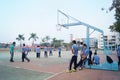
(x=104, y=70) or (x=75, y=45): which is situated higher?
(x=75, y=45)

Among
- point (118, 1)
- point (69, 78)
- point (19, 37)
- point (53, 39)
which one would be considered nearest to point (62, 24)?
point (118, 1)

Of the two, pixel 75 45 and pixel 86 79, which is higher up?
pixel 75 45

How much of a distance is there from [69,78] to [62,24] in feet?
37.3

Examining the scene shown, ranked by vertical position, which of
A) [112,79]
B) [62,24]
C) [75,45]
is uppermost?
[62,24]

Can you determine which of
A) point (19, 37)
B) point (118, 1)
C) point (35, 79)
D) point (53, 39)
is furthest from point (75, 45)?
point (53, 39)

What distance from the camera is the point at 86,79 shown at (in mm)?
9695

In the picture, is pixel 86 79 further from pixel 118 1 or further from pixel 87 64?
pixel 118 1

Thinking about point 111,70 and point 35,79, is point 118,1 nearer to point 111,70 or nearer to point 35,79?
point 111,70

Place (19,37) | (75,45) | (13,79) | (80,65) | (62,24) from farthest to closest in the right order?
(19,37), (62,24), (80,65), (75,45), (13,79)

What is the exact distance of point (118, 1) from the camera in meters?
14.0

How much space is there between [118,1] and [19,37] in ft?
302

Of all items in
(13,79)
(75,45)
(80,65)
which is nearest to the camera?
(13,79)

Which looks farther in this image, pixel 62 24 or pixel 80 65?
pixel 62 24

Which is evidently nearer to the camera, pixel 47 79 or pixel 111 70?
pixel 47 79
